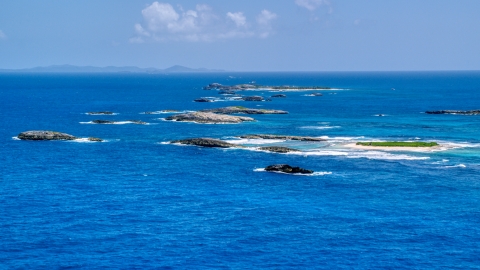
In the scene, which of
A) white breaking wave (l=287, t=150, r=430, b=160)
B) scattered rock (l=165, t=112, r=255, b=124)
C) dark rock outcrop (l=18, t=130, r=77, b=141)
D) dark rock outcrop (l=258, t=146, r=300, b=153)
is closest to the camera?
white breaking wave (l=287, t=150, r=430, b=160)

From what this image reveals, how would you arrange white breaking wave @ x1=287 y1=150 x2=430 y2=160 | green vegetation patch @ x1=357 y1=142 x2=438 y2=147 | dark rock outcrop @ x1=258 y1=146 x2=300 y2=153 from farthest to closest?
green vegetation patch @ x1=357 y1=142 x2=438 y2=147 < dark rock outcrop @ x1=258 y1=146 x2=300 y2=153 < white breaking wave @ x1=287 y1=150 x2=430 y2=160

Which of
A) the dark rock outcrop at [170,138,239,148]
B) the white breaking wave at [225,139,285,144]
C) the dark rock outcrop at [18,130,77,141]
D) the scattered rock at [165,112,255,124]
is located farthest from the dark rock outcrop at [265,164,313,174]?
the scattered rock at [165,112,255,124]

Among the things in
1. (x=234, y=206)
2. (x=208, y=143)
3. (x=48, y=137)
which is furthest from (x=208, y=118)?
(x=234, y=206)

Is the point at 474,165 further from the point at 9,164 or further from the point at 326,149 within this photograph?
the point at 9,164

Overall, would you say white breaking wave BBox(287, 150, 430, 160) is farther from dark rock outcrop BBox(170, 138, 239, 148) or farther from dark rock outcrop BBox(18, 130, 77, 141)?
dark rock outcrop BBox(18, 130, 77, 141)

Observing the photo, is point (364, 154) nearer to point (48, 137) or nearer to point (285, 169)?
point (285, 169)

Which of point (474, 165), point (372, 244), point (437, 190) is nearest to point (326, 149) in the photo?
point (474, 165)

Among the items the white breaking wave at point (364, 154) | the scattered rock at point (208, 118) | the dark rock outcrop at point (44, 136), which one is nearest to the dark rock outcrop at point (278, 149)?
the white breaking wave at point (364, 154)

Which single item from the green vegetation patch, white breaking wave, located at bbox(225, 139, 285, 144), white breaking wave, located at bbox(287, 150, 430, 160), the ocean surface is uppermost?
the green vegetation patch

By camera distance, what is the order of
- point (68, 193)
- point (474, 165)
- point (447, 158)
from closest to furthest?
point (68, 193) → point (474, 165) → point (447, 158)

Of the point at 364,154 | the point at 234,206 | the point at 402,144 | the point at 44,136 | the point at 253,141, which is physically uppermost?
the point at 44,136

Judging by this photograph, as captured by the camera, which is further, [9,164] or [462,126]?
[462,126]
